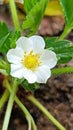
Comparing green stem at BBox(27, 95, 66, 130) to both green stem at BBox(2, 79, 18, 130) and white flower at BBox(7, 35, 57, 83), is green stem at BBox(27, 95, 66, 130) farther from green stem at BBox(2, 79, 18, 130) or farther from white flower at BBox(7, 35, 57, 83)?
white flower at BBox(7, 35, 57, 83)

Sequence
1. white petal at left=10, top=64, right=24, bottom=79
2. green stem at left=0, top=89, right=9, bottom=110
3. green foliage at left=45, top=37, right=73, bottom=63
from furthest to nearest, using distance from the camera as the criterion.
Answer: green stem at left=0, top=89, right=9, bottom=110, green foliage at left=45, top=37, right=73, bottom=63, white petal at left=10, top=64, right=24, bottom=79

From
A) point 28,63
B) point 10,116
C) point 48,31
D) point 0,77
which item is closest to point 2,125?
point 10,116

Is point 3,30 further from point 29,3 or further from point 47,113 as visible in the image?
point 47,113

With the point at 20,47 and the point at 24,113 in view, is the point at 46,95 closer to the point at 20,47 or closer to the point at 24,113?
the point at 24,113

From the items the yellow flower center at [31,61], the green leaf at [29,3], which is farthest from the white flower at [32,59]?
the green leaf at [29,3]

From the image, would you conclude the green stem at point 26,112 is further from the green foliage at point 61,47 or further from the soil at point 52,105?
the green foliage at point 61,47

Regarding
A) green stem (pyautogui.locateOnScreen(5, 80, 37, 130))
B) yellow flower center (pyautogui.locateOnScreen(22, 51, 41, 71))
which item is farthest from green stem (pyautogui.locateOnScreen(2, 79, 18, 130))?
yellow flower center (pyautogui.locateOnScreen(22, 51, 41, 71))

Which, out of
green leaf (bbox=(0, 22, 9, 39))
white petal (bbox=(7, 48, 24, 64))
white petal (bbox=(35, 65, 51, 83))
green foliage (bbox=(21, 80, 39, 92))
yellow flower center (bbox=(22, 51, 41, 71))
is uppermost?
green leaf (bbox=(0, 22, 9, 39))
